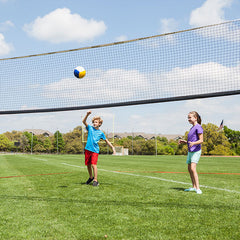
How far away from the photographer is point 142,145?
77.4 meters

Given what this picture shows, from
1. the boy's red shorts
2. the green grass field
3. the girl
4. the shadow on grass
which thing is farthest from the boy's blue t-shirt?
the girl

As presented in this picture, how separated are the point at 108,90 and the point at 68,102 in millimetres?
1361

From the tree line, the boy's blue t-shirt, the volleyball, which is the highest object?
the volleyball

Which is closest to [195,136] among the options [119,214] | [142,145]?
[119,214]

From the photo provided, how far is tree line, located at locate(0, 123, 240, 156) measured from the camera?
60656 mm

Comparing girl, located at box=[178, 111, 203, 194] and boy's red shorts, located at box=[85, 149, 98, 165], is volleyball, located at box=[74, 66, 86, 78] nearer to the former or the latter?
boy's red shorts, located at box=[85, 149, 98, 165]

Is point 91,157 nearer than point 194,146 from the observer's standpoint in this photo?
No


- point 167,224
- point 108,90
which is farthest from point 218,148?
point 167,224

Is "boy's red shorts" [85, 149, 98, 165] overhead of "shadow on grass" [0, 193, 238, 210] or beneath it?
overhead

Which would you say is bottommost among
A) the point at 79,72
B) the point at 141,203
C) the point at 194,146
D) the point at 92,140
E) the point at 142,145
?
the point at 142,145

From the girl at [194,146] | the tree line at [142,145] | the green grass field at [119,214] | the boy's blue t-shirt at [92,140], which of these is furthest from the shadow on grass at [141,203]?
the tree line at [142,145]

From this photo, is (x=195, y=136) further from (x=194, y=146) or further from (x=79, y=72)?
(x=79, y=72)

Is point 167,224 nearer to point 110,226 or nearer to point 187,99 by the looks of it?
point 110,226

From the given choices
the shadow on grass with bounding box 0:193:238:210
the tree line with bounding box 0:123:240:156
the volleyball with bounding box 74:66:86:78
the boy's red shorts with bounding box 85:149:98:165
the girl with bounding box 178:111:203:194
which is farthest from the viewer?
the tree line with bounding box 0:123:240:156
